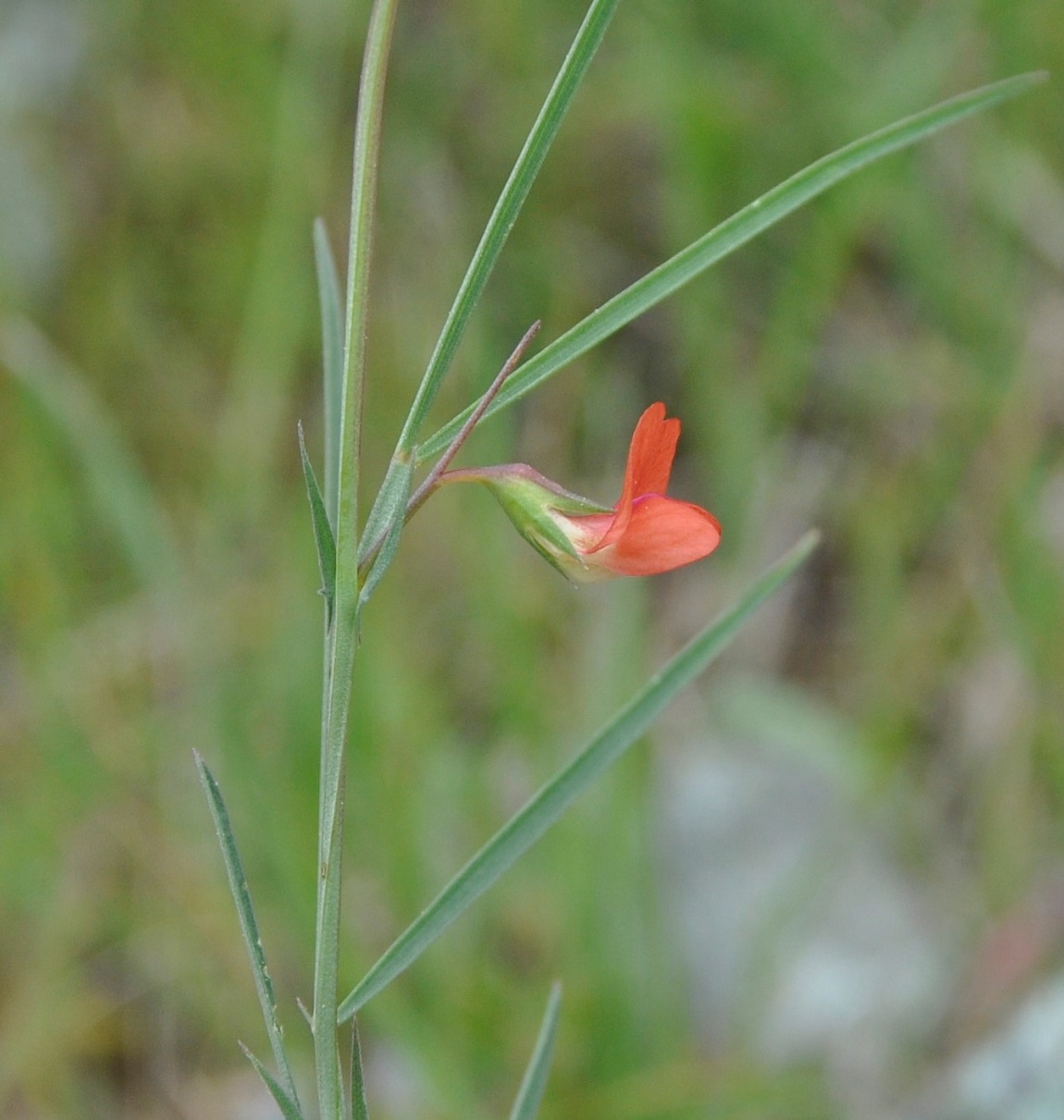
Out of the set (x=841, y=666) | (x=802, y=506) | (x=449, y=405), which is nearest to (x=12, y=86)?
(x=449, y=405)

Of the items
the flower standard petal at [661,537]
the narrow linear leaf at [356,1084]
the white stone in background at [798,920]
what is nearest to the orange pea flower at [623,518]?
the flower standard petal at [661,537]

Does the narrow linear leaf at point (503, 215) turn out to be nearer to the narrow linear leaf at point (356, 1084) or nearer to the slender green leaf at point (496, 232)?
the slender green leaf at point (496, 232)

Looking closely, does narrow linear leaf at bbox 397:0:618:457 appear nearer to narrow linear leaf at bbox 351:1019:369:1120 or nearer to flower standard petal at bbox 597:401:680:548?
flower standard petal at bbox 597:401:680:548

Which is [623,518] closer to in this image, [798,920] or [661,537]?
[661,537]

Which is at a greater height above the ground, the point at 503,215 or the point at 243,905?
the point at 503,215

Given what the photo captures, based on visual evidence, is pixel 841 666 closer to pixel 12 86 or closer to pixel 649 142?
pixel 649 142

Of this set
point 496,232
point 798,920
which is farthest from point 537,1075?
point 798,920

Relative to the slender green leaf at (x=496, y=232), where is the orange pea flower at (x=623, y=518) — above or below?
below
